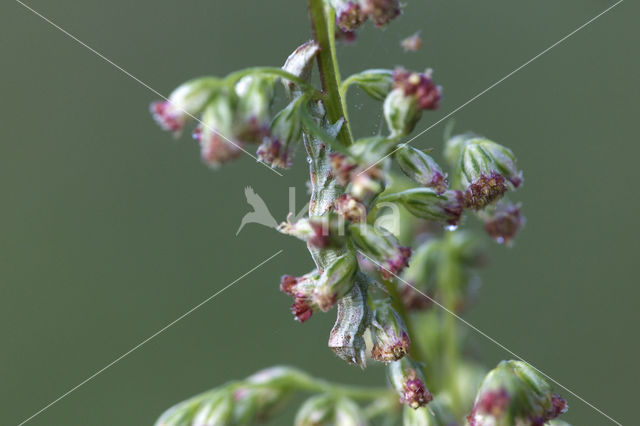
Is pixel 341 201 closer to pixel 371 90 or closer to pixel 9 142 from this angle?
pixel 371 90

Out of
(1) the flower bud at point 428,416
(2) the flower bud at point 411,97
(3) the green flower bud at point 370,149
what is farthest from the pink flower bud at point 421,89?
(1) the flower bud at point 428,416

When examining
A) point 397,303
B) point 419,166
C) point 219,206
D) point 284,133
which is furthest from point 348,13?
point 219,206

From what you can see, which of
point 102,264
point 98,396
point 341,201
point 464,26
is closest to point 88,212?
point 102,264

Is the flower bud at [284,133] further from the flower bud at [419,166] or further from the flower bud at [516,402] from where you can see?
the flower bud at [516,402]

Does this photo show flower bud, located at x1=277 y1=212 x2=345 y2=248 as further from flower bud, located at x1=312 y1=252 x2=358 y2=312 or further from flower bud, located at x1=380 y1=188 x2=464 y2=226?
flower bud, located at x1=380 y1=188 x2=464 y2=226

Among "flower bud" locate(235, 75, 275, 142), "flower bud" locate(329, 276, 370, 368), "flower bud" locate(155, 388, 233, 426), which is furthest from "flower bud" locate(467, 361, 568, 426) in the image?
"flower bud" locate(235, 75, 275, 142)
